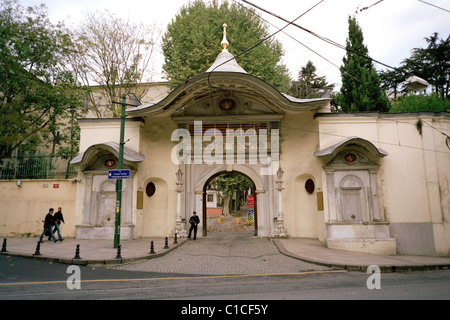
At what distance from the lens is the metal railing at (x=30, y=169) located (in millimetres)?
16375

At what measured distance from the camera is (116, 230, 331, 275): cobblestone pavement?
880cm

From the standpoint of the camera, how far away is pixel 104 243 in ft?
42.4

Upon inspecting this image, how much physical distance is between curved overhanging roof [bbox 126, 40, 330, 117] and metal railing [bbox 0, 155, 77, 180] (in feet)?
19.0

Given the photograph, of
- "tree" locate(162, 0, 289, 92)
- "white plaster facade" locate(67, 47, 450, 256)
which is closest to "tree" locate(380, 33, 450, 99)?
"tree" locate(162, 0, 289, 92)

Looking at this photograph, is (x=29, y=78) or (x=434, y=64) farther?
(x=434, y=64)

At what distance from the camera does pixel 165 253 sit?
1120 cm

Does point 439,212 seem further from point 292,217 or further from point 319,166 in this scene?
point 292,217

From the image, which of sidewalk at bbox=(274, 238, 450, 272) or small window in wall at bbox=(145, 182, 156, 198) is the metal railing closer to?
small window in wall at bbox=(145, 182, 156, 198)

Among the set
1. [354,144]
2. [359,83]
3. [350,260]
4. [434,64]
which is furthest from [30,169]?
[434,64]

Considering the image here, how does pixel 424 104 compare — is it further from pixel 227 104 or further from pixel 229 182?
pixel 229 182

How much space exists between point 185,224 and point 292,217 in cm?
542

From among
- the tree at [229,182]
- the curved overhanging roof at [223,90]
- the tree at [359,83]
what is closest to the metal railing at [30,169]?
the curved overhanging roof at [223,90]

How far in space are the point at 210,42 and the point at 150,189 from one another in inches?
468
